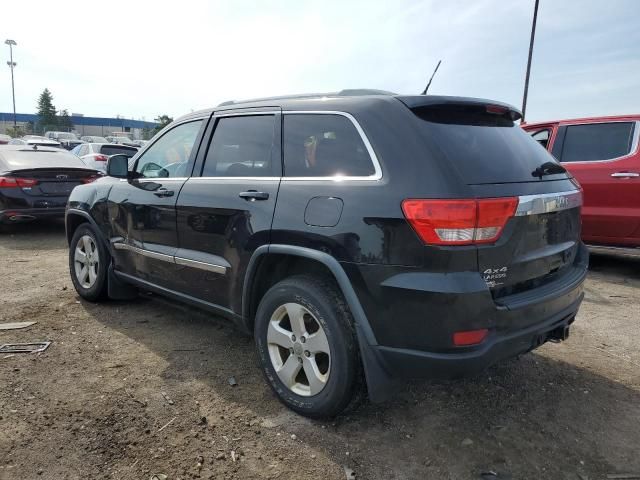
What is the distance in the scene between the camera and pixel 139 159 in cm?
417

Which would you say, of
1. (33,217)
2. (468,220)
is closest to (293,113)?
(468,220)

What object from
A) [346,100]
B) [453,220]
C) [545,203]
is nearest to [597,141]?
[545,203]

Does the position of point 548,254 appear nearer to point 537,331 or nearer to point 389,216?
point 537,331

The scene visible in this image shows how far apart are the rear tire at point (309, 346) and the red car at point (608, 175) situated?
4.54 m

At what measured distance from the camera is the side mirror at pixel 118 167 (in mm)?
4012

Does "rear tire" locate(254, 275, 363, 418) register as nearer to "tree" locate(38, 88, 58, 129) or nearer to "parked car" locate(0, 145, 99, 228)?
"parked car" locate(0, 145, 99, 228)

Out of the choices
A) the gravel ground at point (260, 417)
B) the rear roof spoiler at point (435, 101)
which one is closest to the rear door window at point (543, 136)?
the gravel ground at point (260, 417)

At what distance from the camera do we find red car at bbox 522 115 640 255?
564 cm

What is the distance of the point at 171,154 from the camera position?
12.8 feet

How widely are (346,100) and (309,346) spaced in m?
1.38

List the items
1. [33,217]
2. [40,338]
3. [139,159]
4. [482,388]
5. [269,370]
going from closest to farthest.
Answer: [269,370] < [482,388] < [40,338] < [139,159] < [33,217]

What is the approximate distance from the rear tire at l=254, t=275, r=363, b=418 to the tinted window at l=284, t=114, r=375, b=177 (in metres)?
0.61

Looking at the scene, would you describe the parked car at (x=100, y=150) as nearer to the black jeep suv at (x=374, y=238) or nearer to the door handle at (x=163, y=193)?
the door handle at (x=163, y=193)

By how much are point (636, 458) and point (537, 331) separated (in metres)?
0.79
